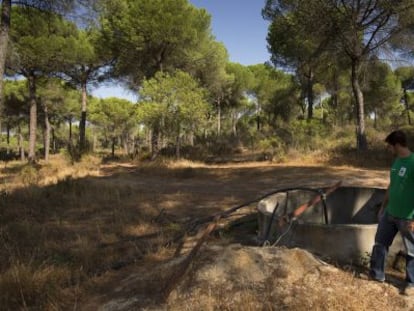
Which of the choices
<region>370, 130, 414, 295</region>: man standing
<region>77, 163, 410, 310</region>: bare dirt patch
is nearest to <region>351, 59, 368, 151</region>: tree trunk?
<region>77, 163, 410, 310</region>: bare dirt patch

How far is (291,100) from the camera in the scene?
107 ft

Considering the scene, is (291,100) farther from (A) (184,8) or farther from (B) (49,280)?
(B) (49,280)

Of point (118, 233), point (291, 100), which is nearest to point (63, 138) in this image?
point (291, 100)

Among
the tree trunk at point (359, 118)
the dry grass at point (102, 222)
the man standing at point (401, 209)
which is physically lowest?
the dry grass at point (102, 222)

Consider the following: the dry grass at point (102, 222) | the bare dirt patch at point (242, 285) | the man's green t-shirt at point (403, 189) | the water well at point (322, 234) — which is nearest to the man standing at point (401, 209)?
the man's green t-shirt at point (403, 189)

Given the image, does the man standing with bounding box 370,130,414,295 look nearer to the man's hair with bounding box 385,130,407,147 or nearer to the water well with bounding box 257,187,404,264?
the man's hair with bounding box 385,130,407,147

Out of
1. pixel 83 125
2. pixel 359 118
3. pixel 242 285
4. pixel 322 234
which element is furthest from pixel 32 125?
pixel 242 285

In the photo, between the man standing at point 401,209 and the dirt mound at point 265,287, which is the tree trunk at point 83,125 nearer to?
the dirt mound at point 265,287

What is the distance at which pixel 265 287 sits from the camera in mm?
3582

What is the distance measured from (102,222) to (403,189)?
4845mm

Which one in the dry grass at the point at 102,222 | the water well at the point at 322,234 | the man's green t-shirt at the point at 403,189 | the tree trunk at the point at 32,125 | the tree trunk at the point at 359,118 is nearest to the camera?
the man's green t-shirt at the point at 403,189

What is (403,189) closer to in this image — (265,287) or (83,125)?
(265,287)

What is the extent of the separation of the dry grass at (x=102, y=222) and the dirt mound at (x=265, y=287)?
9cm

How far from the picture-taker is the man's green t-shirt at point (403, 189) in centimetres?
351
